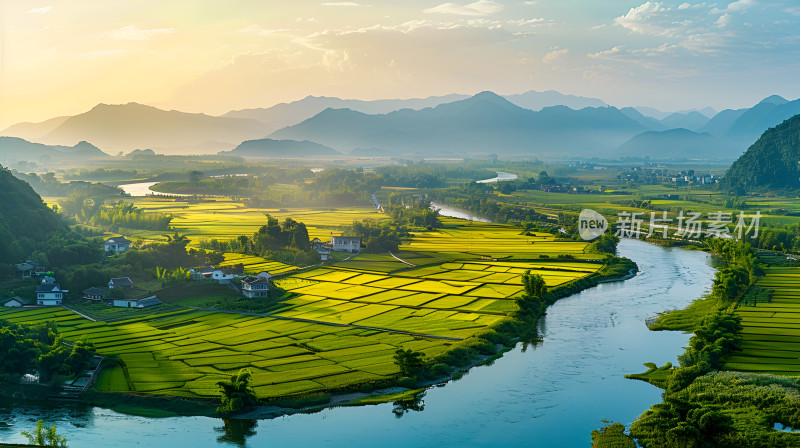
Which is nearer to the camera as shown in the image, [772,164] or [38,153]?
[772,164]

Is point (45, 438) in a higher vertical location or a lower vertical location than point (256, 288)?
lower

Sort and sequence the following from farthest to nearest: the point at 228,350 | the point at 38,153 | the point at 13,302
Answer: the point at 38,153 → the point at 13,302 → the point at 228,350

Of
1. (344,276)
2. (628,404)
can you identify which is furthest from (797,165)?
(628,404)

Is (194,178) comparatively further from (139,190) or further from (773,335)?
(773,335)

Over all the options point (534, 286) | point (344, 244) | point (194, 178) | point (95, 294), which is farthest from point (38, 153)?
point (534, 286)

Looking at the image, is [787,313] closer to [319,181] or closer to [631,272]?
[631,272]

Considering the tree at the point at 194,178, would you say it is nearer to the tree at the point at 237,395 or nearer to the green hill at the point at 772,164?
the green hill at the point at 772,164
